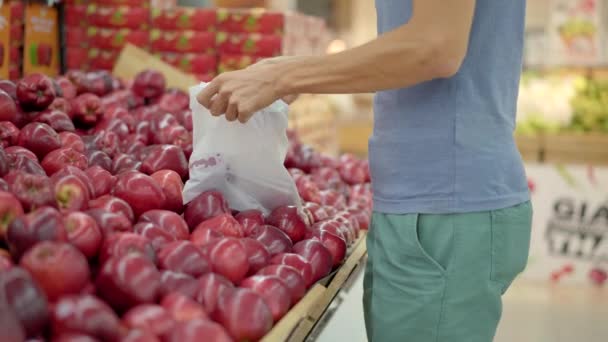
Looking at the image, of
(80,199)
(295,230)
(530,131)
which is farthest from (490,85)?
(530,131)

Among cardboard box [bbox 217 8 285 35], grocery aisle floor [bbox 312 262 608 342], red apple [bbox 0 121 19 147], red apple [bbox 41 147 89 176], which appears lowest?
grocery aisle floor [bbox 312 262 608 342]

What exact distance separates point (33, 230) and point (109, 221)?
8.0 inches

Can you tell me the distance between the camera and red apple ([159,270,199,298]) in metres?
1.28

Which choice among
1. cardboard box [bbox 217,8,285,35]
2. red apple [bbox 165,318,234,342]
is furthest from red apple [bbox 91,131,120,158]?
cardboard box [bbox 217,8,285,35]

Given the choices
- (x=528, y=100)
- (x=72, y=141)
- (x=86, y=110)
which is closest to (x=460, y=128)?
(x=72, y=141)

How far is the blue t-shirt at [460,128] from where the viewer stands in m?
1.47

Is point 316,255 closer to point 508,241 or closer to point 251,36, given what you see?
point 508,241

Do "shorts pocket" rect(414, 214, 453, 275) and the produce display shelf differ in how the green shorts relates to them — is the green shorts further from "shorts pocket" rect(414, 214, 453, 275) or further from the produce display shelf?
the produce display shelf

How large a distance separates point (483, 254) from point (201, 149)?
74cm

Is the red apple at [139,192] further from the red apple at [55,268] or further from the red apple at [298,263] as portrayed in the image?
the red apple at [55,268]

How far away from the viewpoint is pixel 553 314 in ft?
14.6

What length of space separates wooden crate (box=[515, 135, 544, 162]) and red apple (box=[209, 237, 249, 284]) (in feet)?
15.1

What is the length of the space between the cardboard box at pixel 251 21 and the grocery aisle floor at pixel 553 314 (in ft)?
6.80

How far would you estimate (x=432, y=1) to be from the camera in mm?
1296
